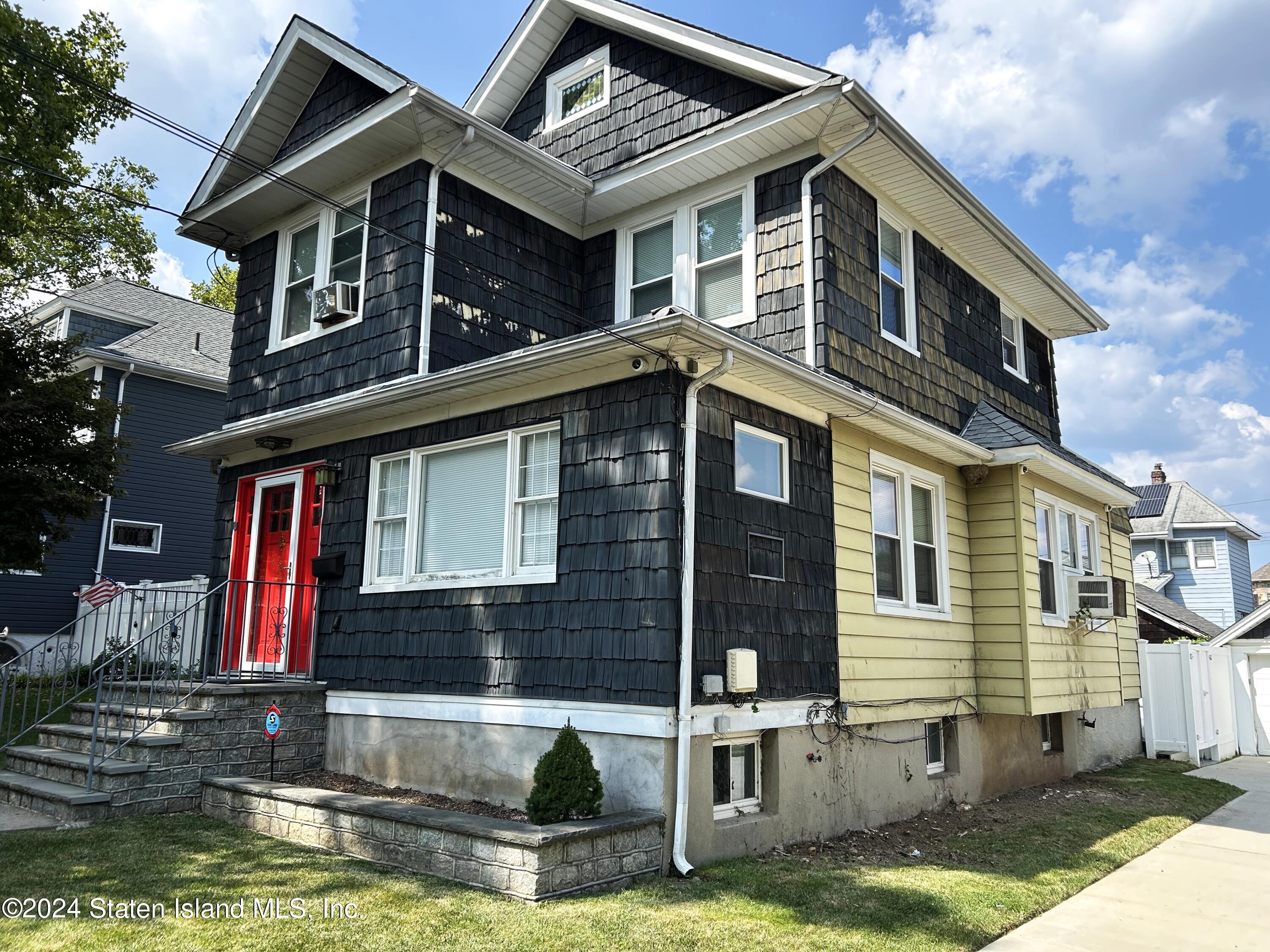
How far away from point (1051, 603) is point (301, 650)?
8555 millimetres

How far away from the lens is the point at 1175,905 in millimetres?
6406

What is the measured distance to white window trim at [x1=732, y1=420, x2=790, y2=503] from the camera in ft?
24.0

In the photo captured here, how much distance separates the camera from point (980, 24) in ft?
36.8

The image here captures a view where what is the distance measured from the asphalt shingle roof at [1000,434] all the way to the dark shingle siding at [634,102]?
4388 mm

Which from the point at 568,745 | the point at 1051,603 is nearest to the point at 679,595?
the point at 568,745

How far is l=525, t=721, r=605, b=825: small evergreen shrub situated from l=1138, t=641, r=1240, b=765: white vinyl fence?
11.7m

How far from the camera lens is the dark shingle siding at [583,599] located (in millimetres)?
6629

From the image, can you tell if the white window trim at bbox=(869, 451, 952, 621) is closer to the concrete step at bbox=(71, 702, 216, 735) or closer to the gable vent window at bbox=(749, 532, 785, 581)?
the gable vent window at bbox=(749, 532, 785, 581)

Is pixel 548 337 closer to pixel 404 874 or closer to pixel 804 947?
pixel 404 874

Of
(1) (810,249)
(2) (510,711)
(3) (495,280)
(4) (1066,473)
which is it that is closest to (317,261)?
(3) (495,280)

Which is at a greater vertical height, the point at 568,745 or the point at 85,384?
the point at 85,384

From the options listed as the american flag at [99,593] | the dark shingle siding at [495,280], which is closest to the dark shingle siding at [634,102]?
the dark shingle siding at [495,280]

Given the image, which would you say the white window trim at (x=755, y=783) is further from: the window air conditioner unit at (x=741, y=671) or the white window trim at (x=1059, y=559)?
the white window trim at (x=1059, y=559)

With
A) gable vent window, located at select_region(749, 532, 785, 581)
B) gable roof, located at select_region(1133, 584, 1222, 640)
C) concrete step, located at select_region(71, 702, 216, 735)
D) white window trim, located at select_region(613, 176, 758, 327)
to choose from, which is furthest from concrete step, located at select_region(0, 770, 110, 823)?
gable roof, located at select_region(1133, 584, 1222, 640)
